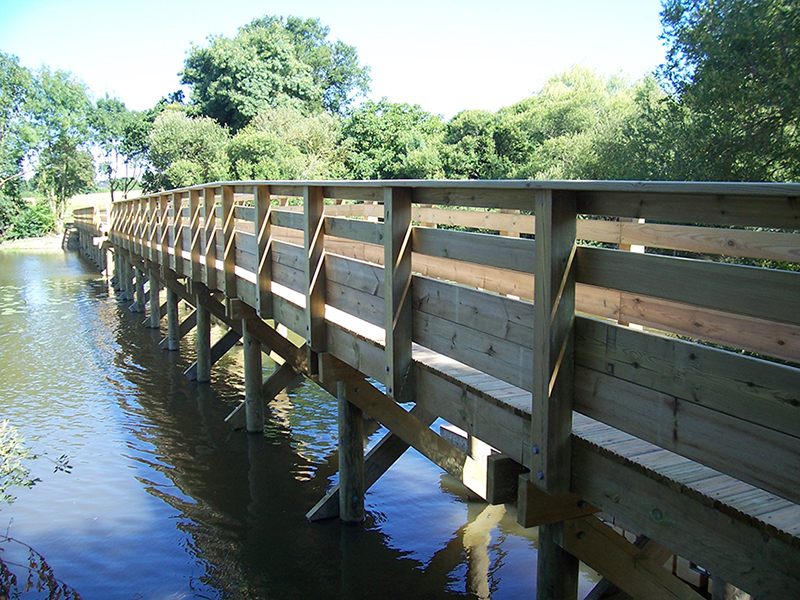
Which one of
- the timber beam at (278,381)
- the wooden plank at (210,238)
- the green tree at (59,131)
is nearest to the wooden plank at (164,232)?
the wooden plank at (210,238)

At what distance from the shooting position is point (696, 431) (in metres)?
2.24

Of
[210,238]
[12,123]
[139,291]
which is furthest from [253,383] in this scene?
[12,123]

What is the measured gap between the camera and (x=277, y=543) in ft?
18.5

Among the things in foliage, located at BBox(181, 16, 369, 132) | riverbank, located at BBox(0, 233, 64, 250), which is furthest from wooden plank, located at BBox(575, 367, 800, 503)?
riverbank, located at BBox(0, 233, 64, 250)

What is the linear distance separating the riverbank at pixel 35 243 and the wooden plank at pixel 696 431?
4319 centimetres

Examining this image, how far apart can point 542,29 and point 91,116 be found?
116 ft

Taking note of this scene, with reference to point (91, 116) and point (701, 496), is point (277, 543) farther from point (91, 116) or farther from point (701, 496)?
point (91, 116)

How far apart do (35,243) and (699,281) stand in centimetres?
4651

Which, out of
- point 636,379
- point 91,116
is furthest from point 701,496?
point 91,116

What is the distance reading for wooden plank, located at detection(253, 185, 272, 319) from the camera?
21.2 ft

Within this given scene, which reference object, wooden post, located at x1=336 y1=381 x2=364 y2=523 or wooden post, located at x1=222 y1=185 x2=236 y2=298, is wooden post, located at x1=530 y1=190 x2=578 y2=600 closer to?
wooden post, located at x1=336 y1=381 x2=364 y2=523

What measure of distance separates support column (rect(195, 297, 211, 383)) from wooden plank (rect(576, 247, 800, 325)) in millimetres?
8236

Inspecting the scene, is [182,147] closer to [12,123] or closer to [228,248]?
[12,123]

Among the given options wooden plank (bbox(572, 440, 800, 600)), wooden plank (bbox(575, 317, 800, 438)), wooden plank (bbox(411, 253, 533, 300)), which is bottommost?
wooden plank (bbox(572, 440, 800, 600))
